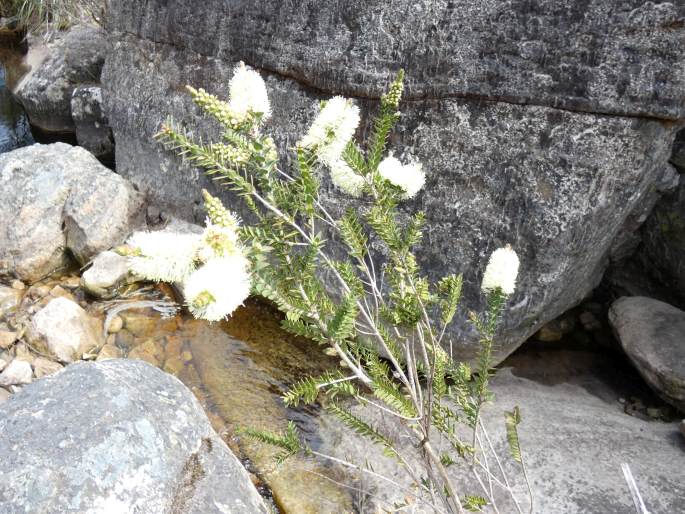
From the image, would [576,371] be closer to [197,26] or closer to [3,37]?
[197,26]

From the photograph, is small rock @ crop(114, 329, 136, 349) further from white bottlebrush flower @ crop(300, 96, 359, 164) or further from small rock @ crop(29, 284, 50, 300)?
white bottlebrush flower @ crop(300, 96, 359, 164)

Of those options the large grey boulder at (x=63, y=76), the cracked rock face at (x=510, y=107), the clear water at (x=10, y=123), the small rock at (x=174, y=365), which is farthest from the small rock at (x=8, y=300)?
the clear water at (x=10, y=123)

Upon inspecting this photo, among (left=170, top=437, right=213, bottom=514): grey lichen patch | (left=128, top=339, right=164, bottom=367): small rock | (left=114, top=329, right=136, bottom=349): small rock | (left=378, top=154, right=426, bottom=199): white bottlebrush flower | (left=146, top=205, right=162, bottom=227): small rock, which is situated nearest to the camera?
(left=378, top=154, right=426, bottom=199): white bottlebrush flower

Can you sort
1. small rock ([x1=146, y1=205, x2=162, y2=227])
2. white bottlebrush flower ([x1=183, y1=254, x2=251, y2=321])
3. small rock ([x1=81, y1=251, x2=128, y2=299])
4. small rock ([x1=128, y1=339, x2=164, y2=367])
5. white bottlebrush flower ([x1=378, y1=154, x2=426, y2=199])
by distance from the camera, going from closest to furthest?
white bottlebrush flower ([x1=183, y1=254, x2=251, y2=321]), white bottlebrush flower ([x1=378, y1=154, x2=426, y2=199]), small rock ([x1=128, y1=339, x2=164, y2=367]), small rock ([x1=81, y1=251, x2=128, y2=299]), small rock ([x1=146, y1=205, x2=162, y2=227])

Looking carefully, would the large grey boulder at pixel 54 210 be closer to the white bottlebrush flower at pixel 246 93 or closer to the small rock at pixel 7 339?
the small rock at pixel 7 339

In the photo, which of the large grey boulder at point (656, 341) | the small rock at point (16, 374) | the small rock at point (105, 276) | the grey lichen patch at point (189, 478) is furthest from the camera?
the small rock at point (105, 276)

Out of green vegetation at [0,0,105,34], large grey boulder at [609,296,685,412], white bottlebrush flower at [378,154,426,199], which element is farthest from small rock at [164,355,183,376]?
green vegetation at [0,0,105,34]

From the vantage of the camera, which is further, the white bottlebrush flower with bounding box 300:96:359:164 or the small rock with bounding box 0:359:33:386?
the small rock with bounding box 0:359:33:386
